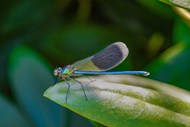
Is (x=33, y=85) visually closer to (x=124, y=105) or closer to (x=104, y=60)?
(x=104, y=60)

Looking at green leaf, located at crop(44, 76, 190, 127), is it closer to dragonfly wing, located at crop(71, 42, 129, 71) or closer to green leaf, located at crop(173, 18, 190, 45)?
dragonfly wing, located at crop(71, 42, 129, 71)

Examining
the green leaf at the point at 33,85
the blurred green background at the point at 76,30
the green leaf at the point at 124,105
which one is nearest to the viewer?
the green leaf at the point at 124,105

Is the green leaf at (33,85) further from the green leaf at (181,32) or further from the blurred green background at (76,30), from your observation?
the green leaf at (181,32)

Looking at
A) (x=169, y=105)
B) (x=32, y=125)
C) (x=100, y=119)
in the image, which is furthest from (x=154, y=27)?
(x=100, y=119)

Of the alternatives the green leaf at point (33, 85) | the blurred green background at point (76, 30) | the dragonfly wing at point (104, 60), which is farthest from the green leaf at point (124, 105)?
the blurred green background at point (76, 30)

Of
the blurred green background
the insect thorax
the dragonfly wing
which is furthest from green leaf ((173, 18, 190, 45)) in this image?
the insect thorax

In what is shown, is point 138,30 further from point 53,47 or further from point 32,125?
point 32,125

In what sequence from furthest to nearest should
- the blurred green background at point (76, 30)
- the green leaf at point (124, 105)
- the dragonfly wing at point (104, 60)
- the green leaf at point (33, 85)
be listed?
the blurred green background at point (76, 30), the green leaf at point (33, 85), the dragonfly wing at point (104, 60), the green leaf at point (124, 105)
